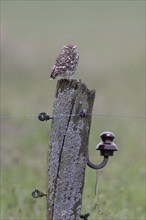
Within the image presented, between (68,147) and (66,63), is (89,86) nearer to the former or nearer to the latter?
(66,63)

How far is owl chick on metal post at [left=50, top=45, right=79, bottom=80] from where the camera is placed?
559cm

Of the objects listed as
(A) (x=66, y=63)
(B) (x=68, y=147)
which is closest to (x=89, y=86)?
(A) (x=66, y=63)

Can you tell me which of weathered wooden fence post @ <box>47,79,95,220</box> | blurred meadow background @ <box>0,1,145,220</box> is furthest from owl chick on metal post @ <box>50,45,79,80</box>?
weathered wooden fence post @ <box>47,79,95,220</box>

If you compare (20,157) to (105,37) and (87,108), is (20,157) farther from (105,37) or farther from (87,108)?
(105,37)

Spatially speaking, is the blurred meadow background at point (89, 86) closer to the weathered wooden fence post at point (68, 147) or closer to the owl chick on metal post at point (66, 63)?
the owl chick on metal post at point (66, 63)

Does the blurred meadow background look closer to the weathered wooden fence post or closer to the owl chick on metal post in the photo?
the owl chick on metal post

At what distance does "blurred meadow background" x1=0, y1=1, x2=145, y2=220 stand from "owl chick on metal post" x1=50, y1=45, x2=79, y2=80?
45 centimetres

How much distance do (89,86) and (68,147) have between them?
494 inches

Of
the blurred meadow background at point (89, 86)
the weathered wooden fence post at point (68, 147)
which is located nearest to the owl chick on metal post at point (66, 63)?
the blurred meadow background at point (89, 86)

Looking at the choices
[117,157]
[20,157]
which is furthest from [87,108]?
[117,157]

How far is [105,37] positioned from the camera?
87.4 feet

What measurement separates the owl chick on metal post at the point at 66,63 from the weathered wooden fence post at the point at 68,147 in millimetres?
557

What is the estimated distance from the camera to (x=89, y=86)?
17484mm

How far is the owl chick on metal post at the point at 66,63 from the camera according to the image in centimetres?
559
